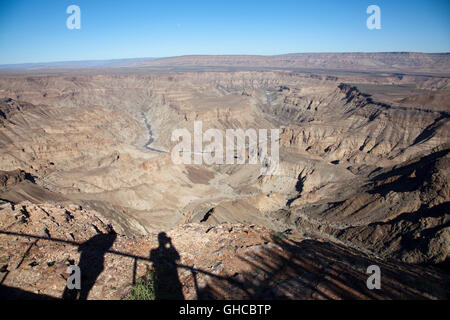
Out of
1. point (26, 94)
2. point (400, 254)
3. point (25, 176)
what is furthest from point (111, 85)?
point (400, 254)

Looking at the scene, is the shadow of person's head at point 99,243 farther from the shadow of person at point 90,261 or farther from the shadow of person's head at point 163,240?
the shadow of person's head at point 163,240

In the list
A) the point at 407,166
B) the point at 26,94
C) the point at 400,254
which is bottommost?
the point at 400,254

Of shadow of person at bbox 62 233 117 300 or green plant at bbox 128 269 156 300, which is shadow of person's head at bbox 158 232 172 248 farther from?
green plant at bbox 128 269 156 300

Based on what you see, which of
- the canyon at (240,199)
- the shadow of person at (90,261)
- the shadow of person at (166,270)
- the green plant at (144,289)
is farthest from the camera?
the canyon at (240,199)

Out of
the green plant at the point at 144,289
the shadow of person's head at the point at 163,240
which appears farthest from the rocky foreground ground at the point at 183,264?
the green plant at the point at 144,289

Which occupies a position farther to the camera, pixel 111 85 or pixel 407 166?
pixel 111 85

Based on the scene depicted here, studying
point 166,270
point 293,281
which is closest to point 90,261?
point 166,270
